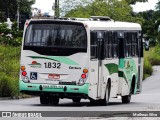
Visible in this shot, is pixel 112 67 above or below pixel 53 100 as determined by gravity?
above

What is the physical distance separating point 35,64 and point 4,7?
51.7m

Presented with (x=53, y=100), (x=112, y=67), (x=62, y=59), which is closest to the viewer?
(x=62, y=59)

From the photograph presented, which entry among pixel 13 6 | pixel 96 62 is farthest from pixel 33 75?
pixel 13 6

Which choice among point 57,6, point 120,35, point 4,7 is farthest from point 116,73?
point 4,7

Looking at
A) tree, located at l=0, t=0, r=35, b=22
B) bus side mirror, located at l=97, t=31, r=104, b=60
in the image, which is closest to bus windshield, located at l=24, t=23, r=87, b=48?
bus side mirror, located at l=97, t=31, r=104, b=60

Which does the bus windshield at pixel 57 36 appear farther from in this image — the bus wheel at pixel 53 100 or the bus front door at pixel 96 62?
the bus wheel at pixel 53 100

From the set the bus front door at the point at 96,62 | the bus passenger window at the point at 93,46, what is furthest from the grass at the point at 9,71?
the bus passenger window at the point at 93,46

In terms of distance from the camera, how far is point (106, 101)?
3000 centimetres

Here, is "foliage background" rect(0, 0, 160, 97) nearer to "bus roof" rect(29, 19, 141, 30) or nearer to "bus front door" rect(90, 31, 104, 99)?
"bus roof" rect(29, 19, 141, 30)

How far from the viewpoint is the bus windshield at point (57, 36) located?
2784 cm

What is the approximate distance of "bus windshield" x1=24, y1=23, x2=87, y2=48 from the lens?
91.4ft

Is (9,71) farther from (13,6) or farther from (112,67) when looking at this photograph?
(13,6)

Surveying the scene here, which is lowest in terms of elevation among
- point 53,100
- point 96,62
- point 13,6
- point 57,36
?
point 53,100

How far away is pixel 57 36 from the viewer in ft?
91.9
